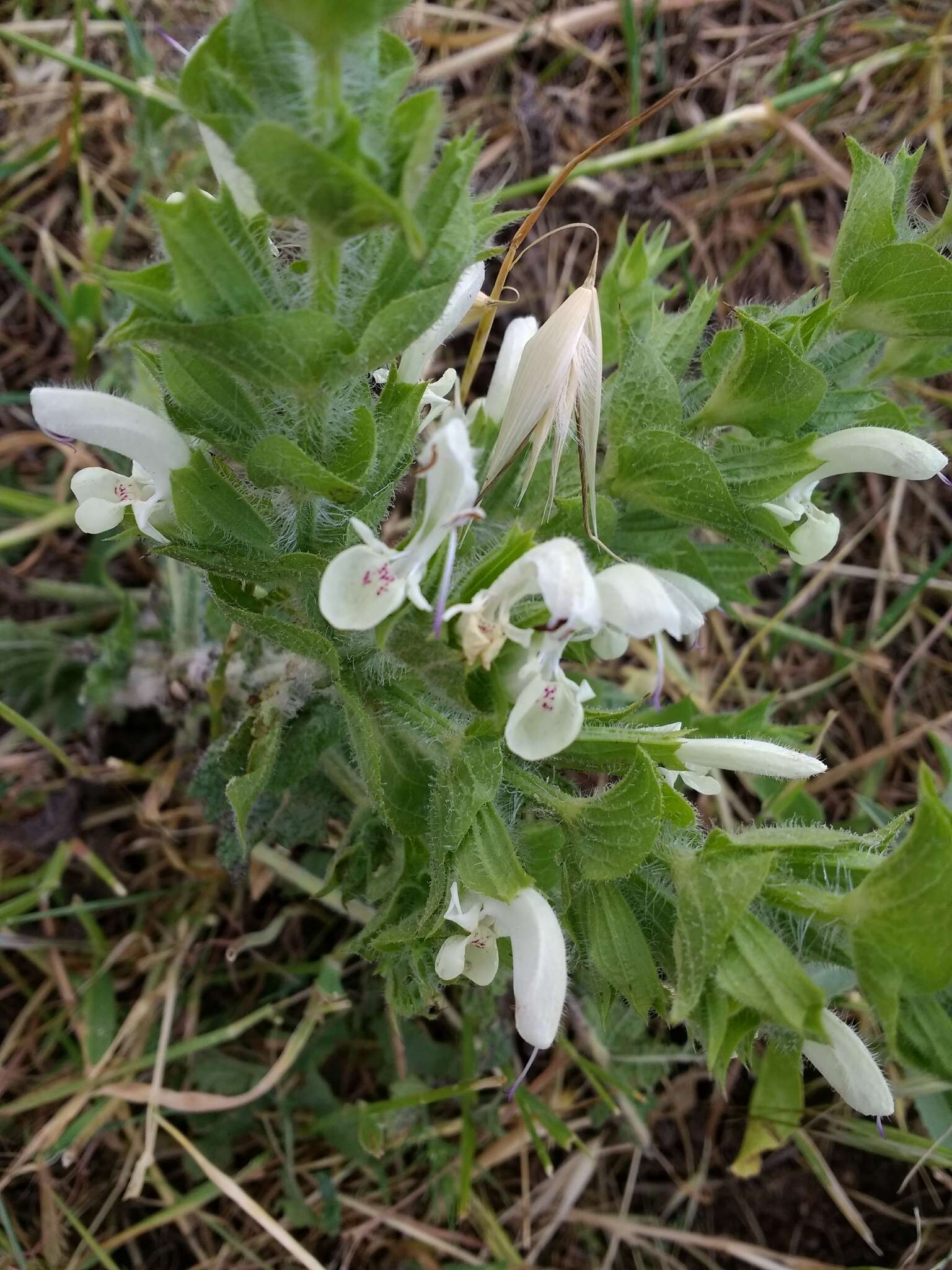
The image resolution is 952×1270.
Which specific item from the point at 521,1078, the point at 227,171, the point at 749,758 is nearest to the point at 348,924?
the point at 521,1078

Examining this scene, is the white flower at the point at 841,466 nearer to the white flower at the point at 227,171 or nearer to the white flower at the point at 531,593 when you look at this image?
the white flower at the point at 531,593

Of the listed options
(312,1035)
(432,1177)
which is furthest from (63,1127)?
(432,1177)

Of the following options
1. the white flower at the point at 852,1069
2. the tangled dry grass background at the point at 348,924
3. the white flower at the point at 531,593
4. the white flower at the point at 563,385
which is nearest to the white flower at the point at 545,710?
the white flower at the point at 531,593

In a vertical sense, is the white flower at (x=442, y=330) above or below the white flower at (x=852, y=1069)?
above

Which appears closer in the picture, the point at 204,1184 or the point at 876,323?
the point at 876,323

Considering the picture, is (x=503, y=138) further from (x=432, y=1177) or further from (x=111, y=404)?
(x=432, y=1177)

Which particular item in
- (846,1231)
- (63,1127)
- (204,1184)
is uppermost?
(63,1127)
